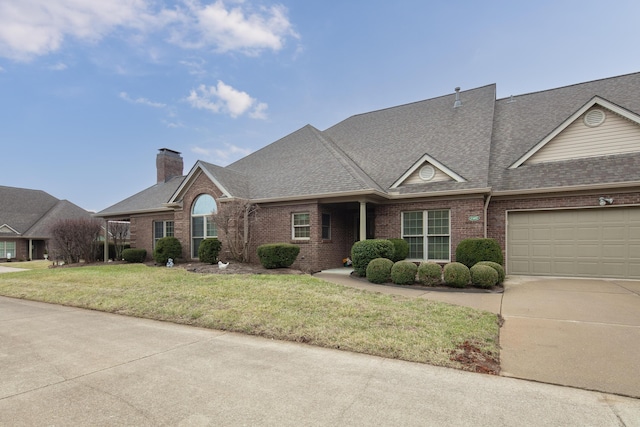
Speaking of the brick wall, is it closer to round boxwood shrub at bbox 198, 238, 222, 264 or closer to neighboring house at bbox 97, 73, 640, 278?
neighboring house at bbox 97, 73, 640, 278

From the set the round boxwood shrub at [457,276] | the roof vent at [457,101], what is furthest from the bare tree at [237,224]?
the roof vent at [457,101]

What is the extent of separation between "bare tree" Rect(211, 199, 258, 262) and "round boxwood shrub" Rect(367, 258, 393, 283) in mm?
6022

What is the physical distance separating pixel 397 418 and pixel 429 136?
1496cm

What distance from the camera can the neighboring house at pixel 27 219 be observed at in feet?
107

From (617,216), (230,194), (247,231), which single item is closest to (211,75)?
(230,194)

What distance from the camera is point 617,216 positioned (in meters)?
11.3

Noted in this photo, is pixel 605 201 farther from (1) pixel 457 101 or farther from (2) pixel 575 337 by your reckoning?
(1) pixel 457 101

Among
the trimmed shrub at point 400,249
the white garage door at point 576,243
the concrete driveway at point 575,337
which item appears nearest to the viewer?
the concrete driveway at point 575,337

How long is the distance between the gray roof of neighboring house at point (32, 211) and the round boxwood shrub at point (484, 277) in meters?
37.5

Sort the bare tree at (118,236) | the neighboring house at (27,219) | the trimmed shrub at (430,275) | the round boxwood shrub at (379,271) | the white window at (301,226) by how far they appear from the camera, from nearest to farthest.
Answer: the trimmed shrub at (430,275), the round boxwood shrub at (379,271), the white window at (301,226), the bare tree at (118,236), the neighboring house at (27,219)

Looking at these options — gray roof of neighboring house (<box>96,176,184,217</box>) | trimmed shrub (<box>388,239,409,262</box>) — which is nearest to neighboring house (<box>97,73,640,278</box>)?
trimmed shrub (<box>388,239,409,262</box>)

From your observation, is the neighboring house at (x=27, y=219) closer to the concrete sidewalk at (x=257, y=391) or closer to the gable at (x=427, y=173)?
the gable at (x=427, y=173)

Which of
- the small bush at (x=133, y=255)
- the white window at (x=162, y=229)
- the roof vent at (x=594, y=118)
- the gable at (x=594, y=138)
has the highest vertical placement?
the roof vent at (x=594, y=118)

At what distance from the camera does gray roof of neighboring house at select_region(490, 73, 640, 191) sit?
11559 mm
